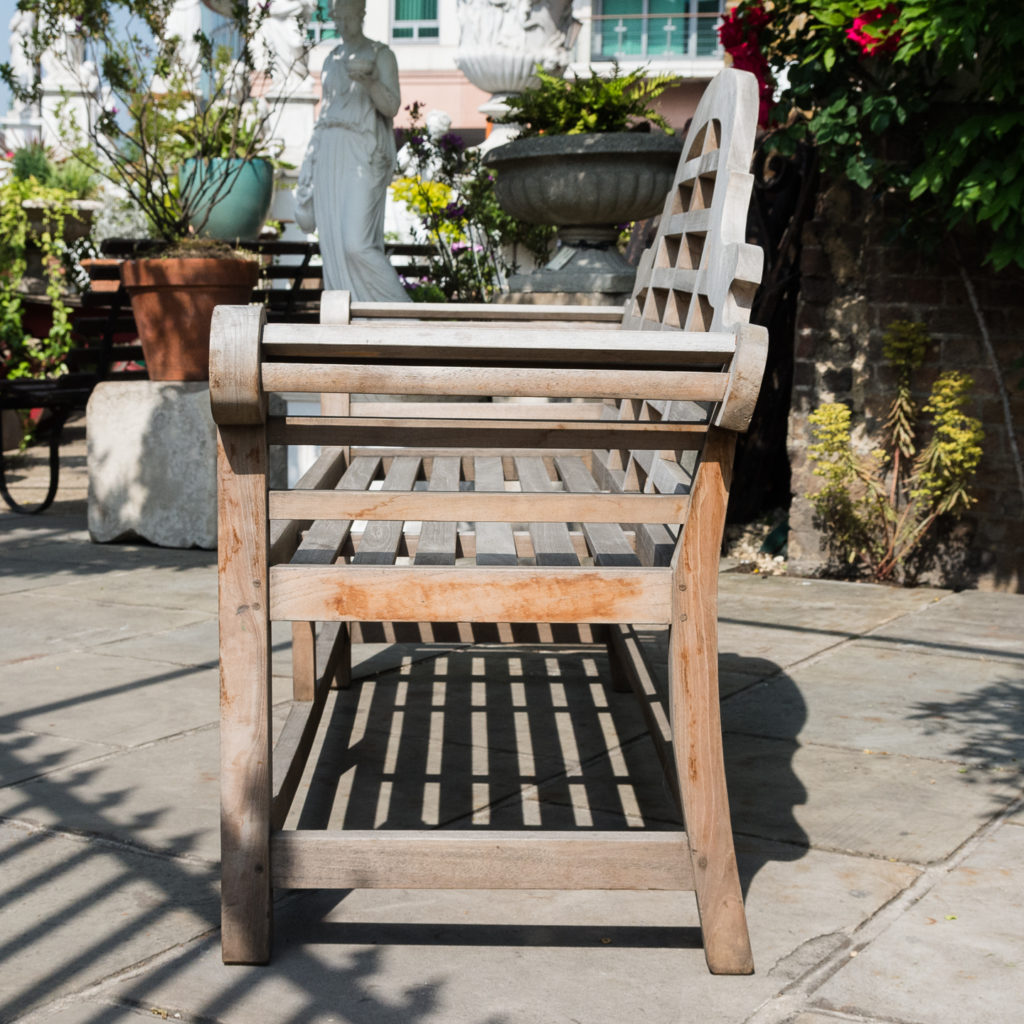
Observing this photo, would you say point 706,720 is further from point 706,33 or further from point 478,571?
point 706,33

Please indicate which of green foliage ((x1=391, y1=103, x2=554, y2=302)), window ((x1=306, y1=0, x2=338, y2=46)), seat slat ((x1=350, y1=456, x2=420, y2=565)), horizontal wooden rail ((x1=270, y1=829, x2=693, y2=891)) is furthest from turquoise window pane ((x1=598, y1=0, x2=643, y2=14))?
horizontal wooden rail ((x1=270, y1=829, x2=693, y2=891))

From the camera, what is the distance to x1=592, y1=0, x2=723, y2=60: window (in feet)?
90.8

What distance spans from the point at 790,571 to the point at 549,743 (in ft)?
8.58

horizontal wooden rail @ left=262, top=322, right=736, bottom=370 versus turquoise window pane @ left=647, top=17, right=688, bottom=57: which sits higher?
turquoise window pane @ left=647, top=17, right=688, bottom=57

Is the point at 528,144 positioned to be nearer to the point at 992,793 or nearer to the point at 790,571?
the point at 790,571

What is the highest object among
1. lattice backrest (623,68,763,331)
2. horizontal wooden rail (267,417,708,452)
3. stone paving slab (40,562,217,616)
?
lattice backrest (623,68,763,331)

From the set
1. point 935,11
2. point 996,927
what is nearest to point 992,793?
point 996,927

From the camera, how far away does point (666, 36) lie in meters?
27.9

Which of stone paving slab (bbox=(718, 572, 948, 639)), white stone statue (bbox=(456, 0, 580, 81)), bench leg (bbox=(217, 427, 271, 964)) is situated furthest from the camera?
white stone statue (bbox=(456, 0, 580, 81))

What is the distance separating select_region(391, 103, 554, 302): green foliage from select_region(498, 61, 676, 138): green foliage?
188 centimetres

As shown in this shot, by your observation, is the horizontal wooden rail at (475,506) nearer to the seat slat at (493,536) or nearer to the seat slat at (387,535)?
the seat slat at (493,536)

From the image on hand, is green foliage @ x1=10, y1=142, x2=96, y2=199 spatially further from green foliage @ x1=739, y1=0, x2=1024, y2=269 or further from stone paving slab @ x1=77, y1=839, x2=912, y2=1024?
stone paving slab @ x1=77, y1=839, x2=912, y2=1024

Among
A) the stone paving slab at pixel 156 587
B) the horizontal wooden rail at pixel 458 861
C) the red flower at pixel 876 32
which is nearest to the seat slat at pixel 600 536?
the horizontal wooden rail at pixel 458 861

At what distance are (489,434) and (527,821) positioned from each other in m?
0.97
